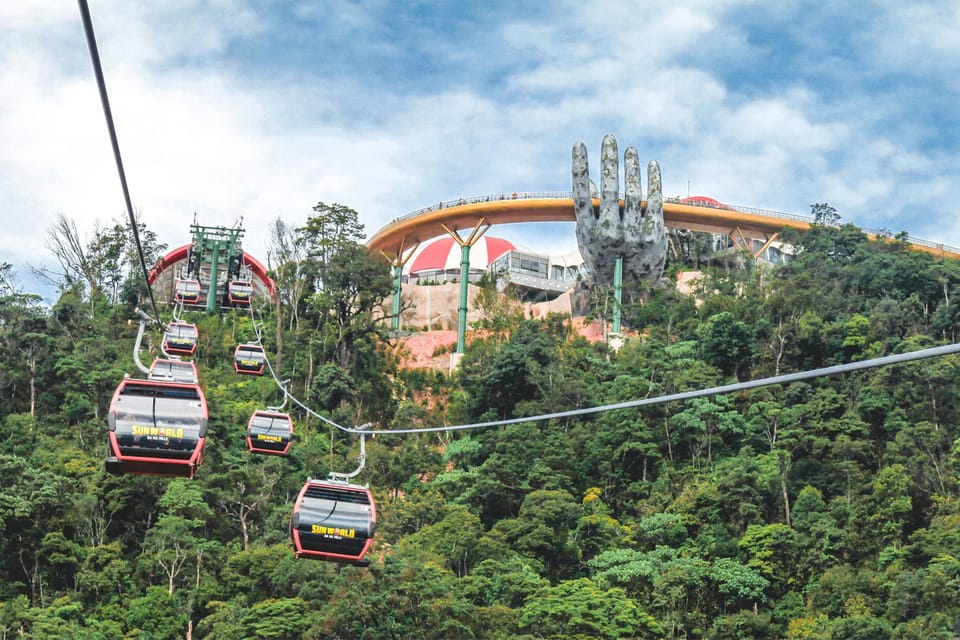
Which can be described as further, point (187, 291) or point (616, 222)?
point (616, 222)

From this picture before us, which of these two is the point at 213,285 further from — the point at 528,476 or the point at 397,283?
the point at 528,476

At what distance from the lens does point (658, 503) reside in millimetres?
36875

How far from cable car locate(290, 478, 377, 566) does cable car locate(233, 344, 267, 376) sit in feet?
60.6

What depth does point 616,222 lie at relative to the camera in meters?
51.8

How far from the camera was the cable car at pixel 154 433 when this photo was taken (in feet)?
51.5

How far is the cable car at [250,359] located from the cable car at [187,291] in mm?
8813

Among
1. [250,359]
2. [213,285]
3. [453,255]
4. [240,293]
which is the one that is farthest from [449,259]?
[250,359]

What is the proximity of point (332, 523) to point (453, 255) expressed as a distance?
177 ft

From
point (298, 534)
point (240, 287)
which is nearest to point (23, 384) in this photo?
point (240, 287)

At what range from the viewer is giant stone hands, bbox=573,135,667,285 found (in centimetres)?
5166

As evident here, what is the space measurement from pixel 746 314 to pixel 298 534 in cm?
3078

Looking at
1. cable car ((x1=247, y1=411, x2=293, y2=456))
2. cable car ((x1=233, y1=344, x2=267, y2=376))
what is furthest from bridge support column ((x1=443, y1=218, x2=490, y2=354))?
cable car ((x1=247, y1=411, x2=293, y2=456))

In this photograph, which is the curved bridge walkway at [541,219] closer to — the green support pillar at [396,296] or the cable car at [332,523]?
the green support pillar at [396,296]

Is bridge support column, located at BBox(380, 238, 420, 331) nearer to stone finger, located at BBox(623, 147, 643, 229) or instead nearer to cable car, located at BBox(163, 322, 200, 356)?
stone finger, located at BBox(623, 147, 643, 229)
